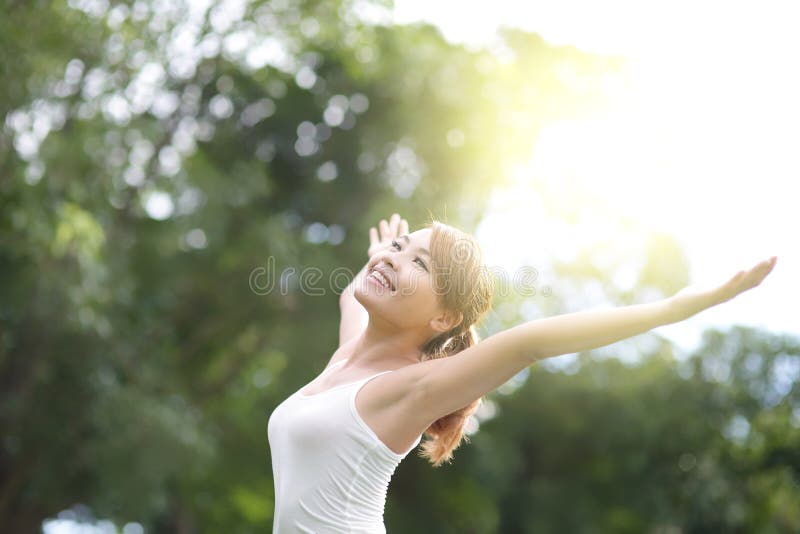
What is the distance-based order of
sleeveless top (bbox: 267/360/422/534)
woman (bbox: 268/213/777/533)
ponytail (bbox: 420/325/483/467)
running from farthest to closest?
ponytail (bbox: 420/325/483/467) → sleeveless top (bbox: 267/360/422/534) → woman (bbox: 268/213/777/533)

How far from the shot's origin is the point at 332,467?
94.8 inches

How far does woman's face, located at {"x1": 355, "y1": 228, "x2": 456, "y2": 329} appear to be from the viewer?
8.29 ft

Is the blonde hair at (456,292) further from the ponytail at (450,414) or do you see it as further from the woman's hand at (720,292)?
the woman's hand at (720,292)

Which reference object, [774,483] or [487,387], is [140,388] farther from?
[487,387]

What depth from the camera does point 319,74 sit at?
52.0 feet

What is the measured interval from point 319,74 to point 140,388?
605cm

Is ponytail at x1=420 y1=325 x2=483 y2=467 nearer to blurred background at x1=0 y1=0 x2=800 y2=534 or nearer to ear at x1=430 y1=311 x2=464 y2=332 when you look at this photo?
ear at x1=430 y1=311 x2=464 y2=332

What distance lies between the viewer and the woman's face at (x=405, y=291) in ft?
8.29

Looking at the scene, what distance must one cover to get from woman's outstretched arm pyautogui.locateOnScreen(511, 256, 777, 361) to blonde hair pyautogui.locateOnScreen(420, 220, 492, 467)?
17.4 inches

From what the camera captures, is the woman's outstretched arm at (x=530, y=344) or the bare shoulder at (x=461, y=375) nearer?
the woman's outstretched arm at (x=530, y=344)

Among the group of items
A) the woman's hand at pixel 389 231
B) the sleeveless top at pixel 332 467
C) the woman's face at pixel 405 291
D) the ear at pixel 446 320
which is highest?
the woman's hand at pixel 389 231

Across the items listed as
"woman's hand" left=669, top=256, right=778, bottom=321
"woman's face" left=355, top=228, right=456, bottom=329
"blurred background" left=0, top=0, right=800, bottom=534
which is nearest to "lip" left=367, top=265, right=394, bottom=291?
"woman's face" left=355, top=228, right=456, bottom=329

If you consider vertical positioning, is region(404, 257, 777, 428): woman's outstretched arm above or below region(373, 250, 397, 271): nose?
below

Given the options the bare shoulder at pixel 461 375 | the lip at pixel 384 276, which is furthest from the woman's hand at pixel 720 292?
the lip at pixel 384 276
